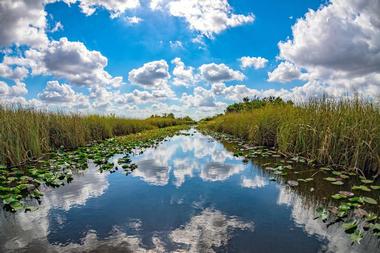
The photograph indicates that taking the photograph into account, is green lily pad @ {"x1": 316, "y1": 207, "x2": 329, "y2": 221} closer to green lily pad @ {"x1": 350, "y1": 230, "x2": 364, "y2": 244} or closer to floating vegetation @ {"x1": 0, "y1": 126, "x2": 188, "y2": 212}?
green lily pad @ {"x1": 350, "y1": 230, "x2": 364, "y2": 244}

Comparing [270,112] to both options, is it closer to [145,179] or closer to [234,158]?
[234,158]

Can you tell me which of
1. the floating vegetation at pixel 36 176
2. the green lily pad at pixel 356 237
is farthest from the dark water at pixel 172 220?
the floating vegetation at pixel 36 176

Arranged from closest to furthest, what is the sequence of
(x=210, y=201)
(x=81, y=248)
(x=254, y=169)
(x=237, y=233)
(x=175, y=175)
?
(x=81, y=248), (x=237, y=233), (x=210, y=201), (x=175, y=175), (x=254, y=169)

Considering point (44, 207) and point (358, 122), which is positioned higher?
point (358, 122)

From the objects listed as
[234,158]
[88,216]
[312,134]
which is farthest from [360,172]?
[88,216]

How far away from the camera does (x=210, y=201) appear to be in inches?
173

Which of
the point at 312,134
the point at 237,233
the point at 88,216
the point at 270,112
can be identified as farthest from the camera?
the point at 270,112

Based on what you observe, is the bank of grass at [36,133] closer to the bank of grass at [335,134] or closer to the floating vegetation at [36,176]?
the floating vegetation at [36,176]

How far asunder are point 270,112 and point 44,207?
30.9 feet

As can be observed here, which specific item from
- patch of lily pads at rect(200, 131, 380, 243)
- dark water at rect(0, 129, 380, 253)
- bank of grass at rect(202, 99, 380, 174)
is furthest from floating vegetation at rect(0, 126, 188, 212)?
bank of grass at rect(202, 99, 380, 174)

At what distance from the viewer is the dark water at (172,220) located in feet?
9.41

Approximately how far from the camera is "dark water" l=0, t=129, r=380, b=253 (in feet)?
9.41

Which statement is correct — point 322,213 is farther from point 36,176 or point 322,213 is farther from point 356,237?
point 36,176

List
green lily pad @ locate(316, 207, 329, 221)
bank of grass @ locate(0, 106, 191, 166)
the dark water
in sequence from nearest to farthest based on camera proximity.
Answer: the dark water → green lily pad @ locate(316, 207, 329, 221) → bank of grass @ locate(0, 106, 191, 166)
